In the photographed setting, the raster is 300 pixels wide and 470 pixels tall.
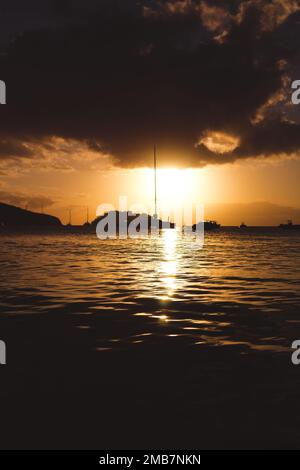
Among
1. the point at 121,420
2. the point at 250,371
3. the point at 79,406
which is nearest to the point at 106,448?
the point at 121,420

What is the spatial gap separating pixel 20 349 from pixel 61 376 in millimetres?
2495

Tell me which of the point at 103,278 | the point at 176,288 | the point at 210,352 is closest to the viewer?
the point at 210,352

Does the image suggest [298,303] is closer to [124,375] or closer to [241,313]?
[241,313]

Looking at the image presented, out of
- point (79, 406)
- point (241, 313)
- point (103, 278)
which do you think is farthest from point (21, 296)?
point (79, 406)

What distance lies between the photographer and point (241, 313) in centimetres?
1575

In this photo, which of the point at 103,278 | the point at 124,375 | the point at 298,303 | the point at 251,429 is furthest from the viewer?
the point at 103,278

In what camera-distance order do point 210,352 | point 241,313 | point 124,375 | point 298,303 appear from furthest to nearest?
1. point 298,303
2. point 241,313
3. point 210,352
4. point 124,375

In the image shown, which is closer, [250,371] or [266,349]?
[250,371]

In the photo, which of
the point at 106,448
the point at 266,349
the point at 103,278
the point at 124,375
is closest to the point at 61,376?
the point at 124,375

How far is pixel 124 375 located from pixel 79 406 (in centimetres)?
161

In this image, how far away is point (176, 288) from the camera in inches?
901

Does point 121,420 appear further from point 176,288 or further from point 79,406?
point 176,288

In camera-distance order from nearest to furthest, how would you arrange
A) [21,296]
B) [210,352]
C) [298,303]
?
[210,352]
[298,303]
[21,296]

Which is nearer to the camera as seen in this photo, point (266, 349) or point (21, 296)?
point (266, 349)
